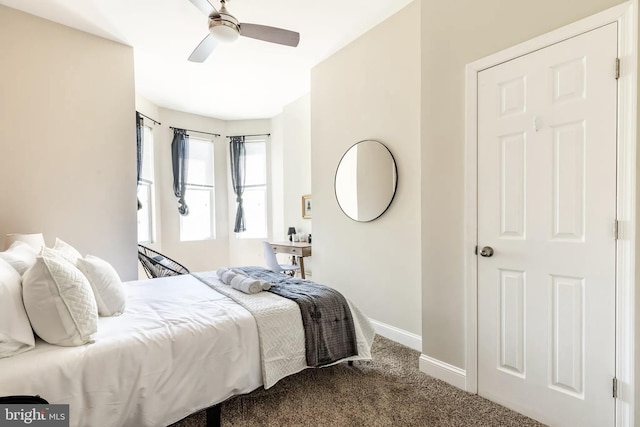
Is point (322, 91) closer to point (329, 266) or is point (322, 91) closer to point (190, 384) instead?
point (329, 266)

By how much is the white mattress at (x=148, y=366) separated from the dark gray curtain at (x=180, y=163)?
3371mm

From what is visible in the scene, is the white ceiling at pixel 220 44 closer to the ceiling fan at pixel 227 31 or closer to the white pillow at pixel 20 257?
the ceiling fan at pixel 227 31

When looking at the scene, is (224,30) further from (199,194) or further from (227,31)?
(199,194)

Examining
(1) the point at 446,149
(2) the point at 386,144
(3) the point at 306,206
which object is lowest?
(3) the point at 306,206

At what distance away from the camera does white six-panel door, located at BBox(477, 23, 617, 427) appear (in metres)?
1.50

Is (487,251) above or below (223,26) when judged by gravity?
below

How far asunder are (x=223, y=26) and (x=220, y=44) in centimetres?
113

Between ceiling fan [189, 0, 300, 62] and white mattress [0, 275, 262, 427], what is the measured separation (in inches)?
74.9

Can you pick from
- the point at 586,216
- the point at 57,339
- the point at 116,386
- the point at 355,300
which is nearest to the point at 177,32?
the point at 57,339

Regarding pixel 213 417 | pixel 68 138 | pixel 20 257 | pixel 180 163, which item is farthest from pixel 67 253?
pixel 180 163

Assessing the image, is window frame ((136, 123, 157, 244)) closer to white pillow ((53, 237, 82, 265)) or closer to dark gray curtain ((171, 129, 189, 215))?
dark gray curtain ((171, 129, 189, 215))

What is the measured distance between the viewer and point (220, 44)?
3.12m

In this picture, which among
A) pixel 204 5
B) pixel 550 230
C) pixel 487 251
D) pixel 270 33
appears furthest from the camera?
pixel 270 33

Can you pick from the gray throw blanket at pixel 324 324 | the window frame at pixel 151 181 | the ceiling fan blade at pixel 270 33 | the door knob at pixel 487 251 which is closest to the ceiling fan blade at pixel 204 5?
the ceiling fan blade at pixel 270 33
